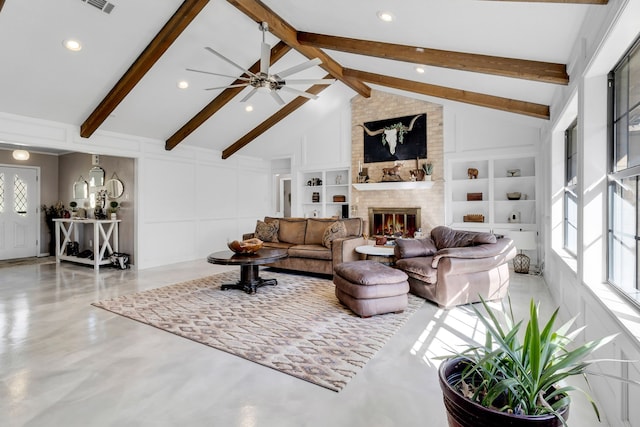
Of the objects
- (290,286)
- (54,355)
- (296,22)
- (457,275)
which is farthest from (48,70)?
(457,275)

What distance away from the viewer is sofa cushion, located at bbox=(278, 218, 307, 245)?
19.6 ft

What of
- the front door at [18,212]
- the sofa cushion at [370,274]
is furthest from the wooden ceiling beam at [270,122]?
the front door at [18,212]

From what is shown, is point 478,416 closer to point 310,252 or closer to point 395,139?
point 310,252

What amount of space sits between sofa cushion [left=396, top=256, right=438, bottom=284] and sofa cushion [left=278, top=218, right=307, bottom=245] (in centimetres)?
213

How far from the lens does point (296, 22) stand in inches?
177

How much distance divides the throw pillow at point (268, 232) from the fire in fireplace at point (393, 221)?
2.41 meters

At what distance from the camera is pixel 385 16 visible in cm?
350

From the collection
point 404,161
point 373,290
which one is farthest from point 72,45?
point 404,161

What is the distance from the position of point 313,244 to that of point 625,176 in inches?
168

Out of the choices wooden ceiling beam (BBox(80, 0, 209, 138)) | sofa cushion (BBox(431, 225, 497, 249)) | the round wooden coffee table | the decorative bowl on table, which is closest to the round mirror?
wooden ceiling beam (BBox(80, 0, 209, 138))

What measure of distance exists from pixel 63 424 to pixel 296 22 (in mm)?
4659

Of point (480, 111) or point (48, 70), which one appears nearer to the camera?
point (48, 70)

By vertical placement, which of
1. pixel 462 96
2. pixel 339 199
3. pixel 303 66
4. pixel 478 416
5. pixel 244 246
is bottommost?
pixel 478 416

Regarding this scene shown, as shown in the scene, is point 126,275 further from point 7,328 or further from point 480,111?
point 480,111
